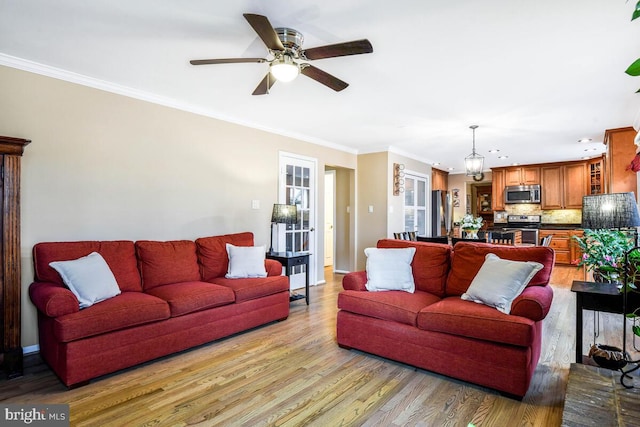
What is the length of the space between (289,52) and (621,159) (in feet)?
15.8

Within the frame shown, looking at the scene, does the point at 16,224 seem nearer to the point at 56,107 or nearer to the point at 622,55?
the point at 56,107

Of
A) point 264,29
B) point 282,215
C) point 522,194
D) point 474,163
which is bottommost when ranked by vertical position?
point 282,215

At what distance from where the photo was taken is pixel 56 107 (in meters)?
2.97

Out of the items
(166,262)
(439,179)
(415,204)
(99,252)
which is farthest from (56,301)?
(439,179)

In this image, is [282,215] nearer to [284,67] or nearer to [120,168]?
[120,168]

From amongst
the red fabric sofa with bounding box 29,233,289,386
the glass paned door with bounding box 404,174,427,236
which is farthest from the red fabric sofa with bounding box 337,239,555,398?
the glass paned door with bounding box 404,174,427,236

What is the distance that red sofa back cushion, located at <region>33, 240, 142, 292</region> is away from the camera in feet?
8.91

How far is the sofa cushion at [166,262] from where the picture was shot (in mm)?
3219

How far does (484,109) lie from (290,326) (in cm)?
334

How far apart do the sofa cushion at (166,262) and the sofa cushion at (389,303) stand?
1.62 metres

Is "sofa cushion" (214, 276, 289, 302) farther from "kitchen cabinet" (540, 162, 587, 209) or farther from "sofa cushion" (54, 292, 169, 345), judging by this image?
"kitchen cabinet" (540, 162, 587, 209)

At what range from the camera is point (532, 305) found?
2266 mm

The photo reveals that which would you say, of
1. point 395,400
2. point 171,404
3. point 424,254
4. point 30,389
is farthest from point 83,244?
point 424,254

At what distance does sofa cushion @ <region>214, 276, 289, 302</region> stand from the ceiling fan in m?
1.91
